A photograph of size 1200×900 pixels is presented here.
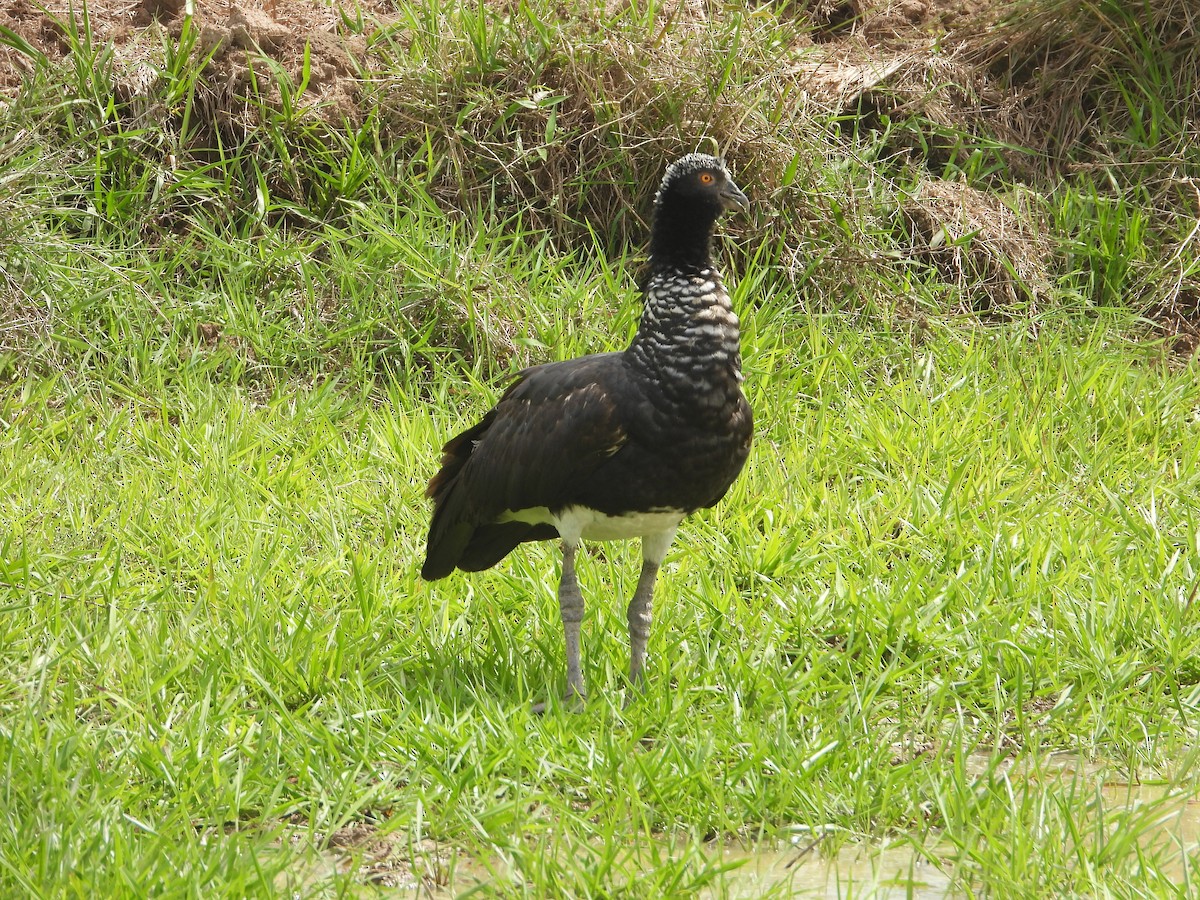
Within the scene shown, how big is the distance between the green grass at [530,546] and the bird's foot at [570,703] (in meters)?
0.10

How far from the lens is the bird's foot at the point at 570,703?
14.0 feet

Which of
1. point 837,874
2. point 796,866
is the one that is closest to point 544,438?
point 796,866

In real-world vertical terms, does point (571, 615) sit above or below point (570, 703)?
above

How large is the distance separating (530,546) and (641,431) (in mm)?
1682

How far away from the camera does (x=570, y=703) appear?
4371mm

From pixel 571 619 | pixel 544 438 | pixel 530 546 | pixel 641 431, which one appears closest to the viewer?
pixel 641 431

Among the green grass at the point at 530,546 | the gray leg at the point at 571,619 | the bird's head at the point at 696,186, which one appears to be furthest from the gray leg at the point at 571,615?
the bird's head at the point at 696,186

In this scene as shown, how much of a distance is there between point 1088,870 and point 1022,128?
5656mm

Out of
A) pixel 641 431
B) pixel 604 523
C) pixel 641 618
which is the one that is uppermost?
pixel 641 431

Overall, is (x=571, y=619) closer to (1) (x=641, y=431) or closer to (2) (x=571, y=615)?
(2) (x=571, y=615)

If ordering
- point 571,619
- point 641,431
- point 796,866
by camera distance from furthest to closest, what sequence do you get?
1. point 571,619
2. point 641,431
3. point 796,866

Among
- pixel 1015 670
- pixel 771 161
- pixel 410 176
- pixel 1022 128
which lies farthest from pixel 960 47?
pixel 1015 670

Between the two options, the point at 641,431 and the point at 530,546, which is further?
the point at 530,546

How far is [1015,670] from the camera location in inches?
177
